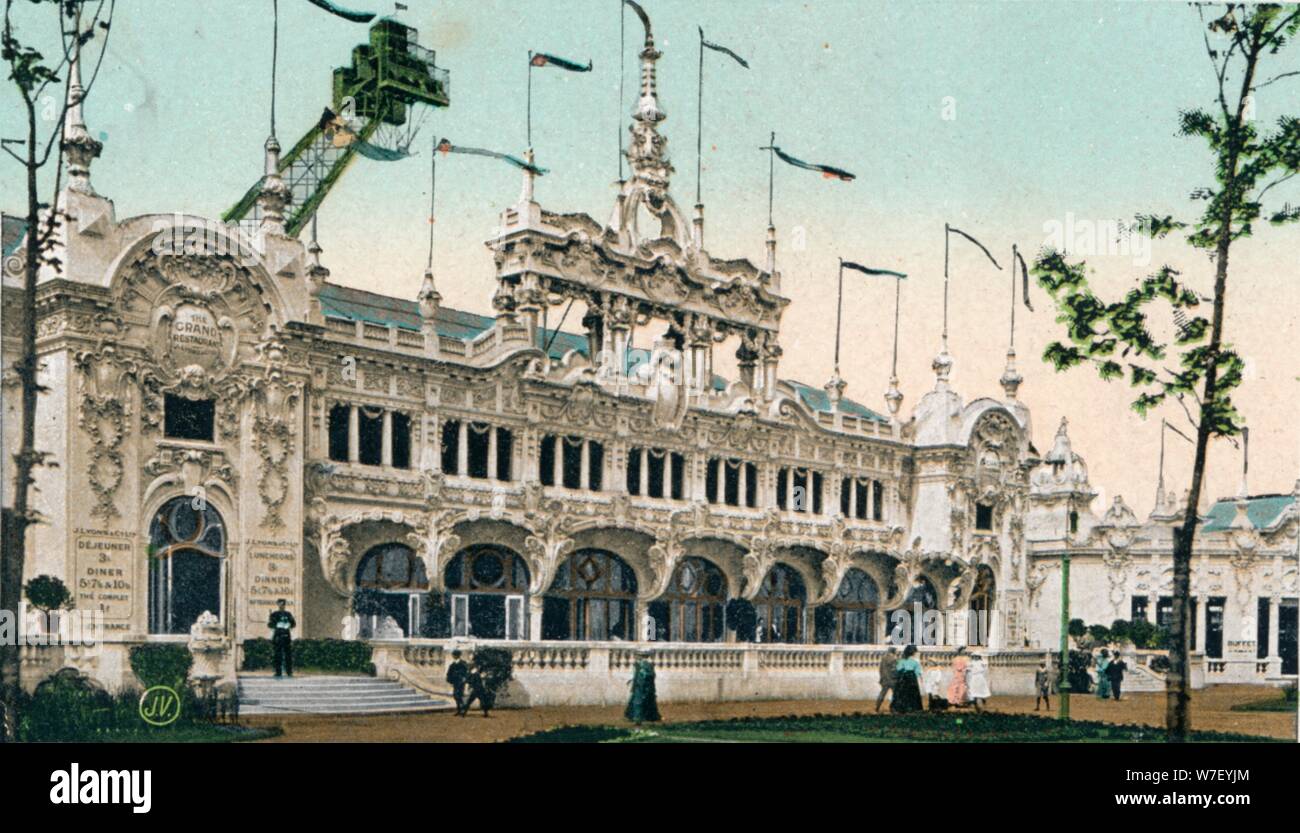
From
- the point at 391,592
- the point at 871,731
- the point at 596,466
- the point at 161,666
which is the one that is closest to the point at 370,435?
the point at 391,592

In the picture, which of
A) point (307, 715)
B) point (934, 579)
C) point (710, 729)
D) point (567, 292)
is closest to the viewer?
point (307, 715)

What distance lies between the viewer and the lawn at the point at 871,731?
23.9 m

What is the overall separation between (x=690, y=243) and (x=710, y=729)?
35.0 ft

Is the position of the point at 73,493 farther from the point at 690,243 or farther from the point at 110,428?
the point at 690,243

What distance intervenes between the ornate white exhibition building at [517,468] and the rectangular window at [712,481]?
2.5 inches

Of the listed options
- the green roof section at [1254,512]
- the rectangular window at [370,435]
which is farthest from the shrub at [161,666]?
the green roof section at [1254,512]

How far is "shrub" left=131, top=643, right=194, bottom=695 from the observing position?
890 inches

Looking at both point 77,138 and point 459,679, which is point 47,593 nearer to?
point 459,679

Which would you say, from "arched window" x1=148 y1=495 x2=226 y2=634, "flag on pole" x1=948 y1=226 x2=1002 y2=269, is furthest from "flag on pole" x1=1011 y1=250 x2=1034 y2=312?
"arched window" x1=148 y1=495 x2=226 y2=634

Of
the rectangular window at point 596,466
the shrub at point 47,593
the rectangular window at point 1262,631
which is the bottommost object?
the rectangular window at point 1262,631

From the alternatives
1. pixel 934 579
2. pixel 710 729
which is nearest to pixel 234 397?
pixel 710 729

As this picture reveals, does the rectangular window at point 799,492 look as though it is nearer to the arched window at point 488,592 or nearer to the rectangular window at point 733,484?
the rectangular window at point 733,484

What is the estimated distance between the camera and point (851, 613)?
1409 inches
